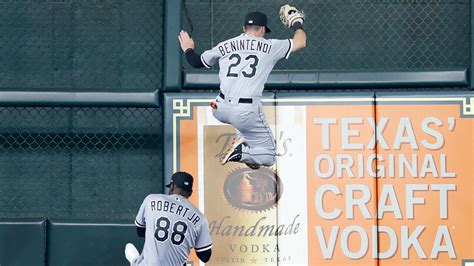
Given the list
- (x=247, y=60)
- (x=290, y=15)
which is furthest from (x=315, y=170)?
(x=290, y=15)

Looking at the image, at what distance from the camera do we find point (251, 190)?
11445mm

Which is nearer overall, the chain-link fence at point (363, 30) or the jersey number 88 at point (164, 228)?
the jersey number 88 at point (164, 228)

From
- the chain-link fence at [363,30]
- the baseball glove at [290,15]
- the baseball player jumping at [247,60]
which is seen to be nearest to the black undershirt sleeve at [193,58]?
the baseball player jumping at [247,60]

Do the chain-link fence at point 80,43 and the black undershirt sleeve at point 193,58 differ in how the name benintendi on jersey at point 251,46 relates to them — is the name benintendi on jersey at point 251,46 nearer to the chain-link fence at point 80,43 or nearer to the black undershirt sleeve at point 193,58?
the black undershirt sleeve at point 193,58

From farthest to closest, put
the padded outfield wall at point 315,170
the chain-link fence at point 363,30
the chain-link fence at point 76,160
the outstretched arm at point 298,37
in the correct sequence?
the chain-link fence at point 76,160
the chain-link fence at point 363,30
the padded outfield wall at point 315,170
the outstretched arm at point 298,37

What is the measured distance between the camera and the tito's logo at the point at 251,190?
1138 cm

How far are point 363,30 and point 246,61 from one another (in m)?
3.04

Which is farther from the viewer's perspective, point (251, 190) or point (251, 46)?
point (251, 190)

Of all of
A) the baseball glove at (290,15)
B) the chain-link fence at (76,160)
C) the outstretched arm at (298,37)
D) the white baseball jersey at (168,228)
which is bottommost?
the white baseball jersey at (168,228)

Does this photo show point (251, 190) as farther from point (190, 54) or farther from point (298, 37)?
point (298, 37)

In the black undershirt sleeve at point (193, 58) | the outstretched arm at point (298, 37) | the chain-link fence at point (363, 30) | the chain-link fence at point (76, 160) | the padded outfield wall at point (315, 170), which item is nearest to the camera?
the outstretched arm at point (298, 37)

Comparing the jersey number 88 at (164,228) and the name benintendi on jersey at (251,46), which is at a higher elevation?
the name benintendi on jersey at (251,46)

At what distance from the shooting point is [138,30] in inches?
490

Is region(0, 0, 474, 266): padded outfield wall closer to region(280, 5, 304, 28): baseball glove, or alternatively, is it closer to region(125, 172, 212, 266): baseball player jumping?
region(125, 172, 212, 266): baseball player jumping
